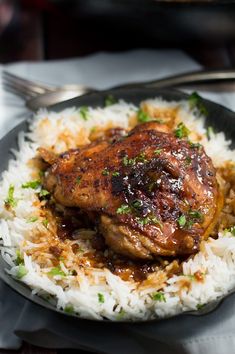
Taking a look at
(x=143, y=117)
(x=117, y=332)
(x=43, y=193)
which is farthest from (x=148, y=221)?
(x=143, y=117)

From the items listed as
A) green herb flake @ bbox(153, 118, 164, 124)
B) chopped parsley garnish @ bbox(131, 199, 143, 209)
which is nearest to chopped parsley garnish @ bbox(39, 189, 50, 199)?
chopped parsley garnish @ bbox(131, 199, 143, 209)

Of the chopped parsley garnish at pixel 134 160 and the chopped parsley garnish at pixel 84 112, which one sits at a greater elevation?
the chopped parsley garnish at pixel 84 112

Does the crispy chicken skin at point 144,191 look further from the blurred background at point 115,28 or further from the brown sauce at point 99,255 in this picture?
the blurred background at point 115,28

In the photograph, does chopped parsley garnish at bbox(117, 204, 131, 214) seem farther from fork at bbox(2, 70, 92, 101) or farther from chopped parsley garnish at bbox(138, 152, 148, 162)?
fork at bbox(2, 70, 92, 101)

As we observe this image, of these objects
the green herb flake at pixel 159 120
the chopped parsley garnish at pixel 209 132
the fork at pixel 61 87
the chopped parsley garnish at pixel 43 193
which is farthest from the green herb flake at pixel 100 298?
the fork at pixel 61 87

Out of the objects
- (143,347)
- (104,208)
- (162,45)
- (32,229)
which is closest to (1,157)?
(32,229)

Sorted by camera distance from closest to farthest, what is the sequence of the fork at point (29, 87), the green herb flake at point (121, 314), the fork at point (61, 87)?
the green herb flake at point (121, 314) → the fork at point (61, 87) → the fork at point (29, 87)

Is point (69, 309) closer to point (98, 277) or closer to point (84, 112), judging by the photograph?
point (98, 277)
